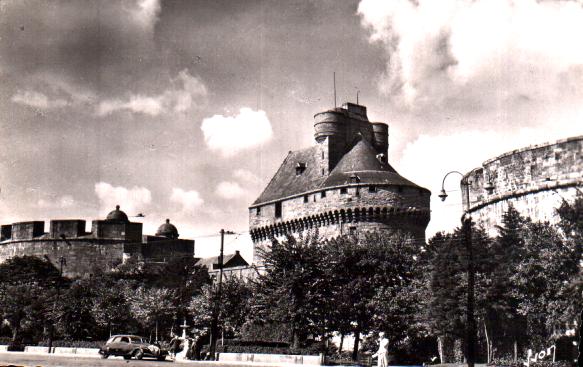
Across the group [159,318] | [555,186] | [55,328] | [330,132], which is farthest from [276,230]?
[555,186]

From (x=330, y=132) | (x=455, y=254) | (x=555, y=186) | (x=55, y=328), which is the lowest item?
(x=55, y=328)

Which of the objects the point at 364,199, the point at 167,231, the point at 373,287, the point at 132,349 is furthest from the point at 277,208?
the point at 132,349

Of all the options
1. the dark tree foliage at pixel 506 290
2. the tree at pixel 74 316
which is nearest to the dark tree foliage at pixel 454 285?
the dark tree foliage at pixel 506 290

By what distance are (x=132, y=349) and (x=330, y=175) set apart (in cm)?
3633

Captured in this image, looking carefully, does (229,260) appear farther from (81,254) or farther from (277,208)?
(277,208)

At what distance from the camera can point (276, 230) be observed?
7000cm

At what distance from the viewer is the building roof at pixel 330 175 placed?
64.1 m

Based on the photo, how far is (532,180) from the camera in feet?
123

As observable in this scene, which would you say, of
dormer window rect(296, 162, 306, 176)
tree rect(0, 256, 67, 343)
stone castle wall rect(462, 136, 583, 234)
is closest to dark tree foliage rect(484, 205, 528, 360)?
stone castle wall rect(462, 136, 583, 234)

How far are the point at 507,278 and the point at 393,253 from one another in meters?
10.6

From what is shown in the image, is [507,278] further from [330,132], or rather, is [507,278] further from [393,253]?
[330,132]

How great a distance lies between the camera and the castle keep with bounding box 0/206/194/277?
85250 millimetres

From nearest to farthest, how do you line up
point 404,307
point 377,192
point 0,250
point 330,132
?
point 404,307, point 377,192, point 330,132, point 0,250

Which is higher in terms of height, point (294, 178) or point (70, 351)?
point (294, 178)
